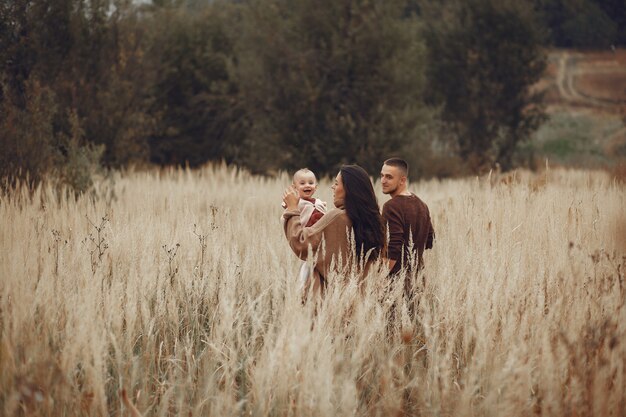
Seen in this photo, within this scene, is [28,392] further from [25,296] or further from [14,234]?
[14,234]

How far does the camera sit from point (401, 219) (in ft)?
14.8

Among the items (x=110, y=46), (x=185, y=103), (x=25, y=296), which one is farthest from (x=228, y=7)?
(x=25, y=296)

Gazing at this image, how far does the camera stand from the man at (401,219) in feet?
14.6

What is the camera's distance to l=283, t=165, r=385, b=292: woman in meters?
4.21

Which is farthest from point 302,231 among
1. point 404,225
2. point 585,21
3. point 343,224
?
point 585,21

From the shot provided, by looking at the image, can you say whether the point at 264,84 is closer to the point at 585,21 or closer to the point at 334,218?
the point at 334,218

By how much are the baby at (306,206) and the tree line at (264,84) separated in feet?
18.0

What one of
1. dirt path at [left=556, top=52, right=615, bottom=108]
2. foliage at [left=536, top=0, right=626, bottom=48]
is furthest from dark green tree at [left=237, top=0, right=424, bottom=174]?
dirt path at [left=556, top=52, right=615, bottom=108]

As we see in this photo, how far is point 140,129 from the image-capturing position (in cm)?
1877

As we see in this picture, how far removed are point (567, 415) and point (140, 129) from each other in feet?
56.7

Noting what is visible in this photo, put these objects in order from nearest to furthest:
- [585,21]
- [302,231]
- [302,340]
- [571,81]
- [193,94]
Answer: [302,340] < [302,231] < [193,94] < [585,21] < [571,81]

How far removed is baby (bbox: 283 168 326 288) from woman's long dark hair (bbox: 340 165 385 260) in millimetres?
426

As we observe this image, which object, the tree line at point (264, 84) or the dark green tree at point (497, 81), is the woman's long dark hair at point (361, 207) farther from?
the dark green tree at point (497, 81)

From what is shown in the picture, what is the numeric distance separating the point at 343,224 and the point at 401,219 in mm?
480
